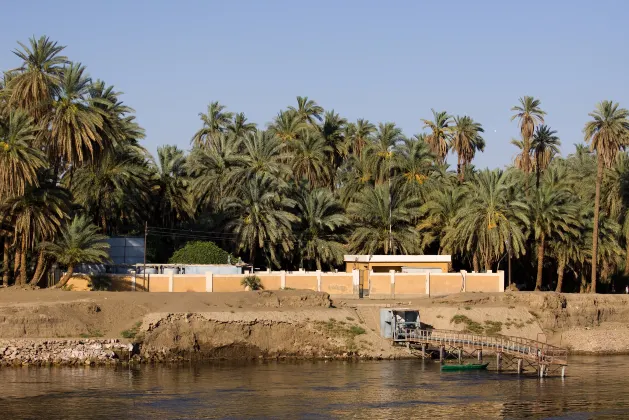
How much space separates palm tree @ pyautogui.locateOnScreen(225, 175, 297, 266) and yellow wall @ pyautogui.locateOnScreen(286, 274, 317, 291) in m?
5.90

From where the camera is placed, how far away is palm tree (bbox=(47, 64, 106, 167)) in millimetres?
65000

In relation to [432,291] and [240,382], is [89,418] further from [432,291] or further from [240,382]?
[432,291]

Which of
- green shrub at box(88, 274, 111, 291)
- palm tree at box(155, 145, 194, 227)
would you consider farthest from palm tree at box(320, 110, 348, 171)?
green shrub at box(88, 274, 111, 291)

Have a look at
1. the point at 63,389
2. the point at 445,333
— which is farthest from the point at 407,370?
the point at 63,389

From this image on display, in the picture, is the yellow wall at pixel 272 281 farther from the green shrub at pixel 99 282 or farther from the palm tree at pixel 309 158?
the palm tree at pixel 309 158

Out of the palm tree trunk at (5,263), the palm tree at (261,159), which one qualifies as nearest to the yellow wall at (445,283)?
the palm tree at (261,159)

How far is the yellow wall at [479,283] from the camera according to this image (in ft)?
244

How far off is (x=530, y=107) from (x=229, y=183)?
2876cm

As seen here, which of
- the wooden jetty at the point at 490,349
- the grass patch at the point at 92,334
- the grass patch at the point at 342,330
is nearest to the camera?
the wooden jetty at the point at 490,349

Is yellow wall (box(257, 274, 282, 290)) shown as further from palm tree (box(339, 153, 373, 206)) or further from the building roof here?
palm tree (box(339, 153, 373, 206))

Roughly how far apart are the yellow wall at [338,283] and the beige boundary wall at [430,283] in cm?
180

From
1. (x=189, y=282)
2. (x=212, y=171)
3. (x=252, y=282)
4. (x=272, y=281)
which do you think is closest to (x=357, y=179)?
(x=212, y=171)

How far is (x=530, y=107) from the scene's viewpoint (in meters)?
87.0

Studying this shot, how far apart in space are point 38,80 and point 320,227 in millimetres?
27940
